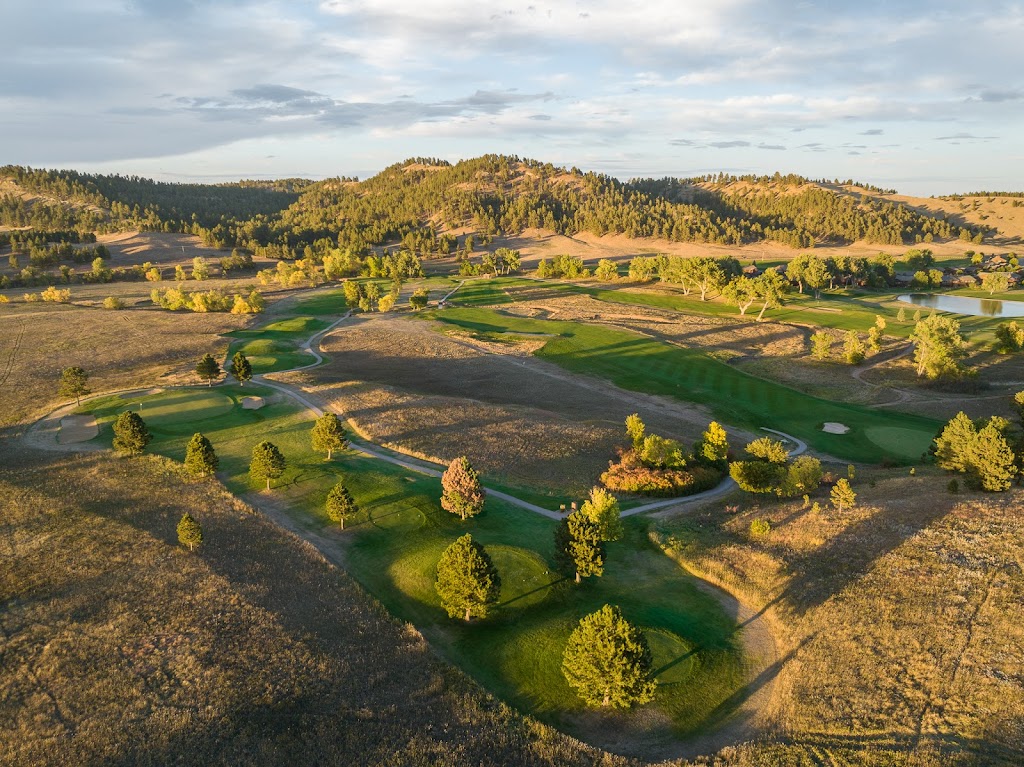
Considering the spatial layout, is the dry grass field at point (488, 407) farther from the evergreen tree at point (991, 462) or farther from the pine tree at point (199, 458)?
the evergreen tree at point (991, 462)

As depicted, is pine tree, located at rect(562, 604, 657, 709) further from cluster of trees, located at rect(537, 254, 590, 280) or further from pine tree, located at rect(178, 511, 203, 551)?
cluster of trees, located at rect(537, 254, 590, 280)

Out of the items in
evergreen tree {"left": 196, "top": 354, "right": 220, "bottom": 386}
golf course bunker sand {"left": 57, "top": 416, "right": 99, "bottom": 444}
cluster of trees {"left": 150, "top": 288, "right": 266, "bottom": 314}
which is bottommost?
golf course bunker sand {"left": 57, "top": 416, "right": 99, "bottom": 444}

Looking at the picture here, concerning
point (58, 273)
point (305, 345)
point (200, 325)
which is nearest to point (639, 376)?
point (305, 345)

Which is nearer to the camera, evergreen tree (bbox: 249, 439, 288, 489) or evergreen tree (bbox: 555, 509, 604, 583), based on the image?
evergreen tree (bbox: 555, 509, 604, 583)

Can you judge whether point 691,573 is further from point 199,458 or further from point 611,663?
point 199,458

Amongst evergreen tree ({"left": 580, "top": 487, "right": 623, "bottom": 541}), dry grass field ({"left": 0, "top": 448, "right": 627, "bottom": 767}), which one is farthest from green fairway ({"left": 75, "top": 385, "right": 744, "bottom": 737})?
evergreen tree ({"left": 580, "top": 487, "right": 623, "bottom": 541})

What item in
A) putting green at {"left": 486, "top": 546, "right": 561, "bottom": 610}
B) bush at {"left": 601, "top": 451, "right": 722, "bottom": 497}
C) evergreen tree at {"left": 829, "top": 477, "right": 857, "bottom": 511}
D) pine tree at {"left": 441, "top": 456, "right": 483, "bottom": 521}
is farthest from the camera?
bush at {"left": 601, "top": 451, "right": 722, "bottom": 497}

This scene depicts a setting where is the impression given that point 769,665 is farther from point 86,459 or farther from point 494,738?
point 86,459
